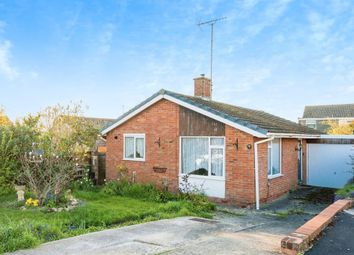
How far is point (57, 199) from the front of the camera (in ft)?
38.3

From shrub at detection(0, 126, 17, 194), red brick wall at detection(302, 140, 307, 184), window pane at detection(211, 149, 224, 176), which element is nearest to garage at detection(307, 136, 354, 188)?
red brick wall at detection(302, 140, 307, 184)

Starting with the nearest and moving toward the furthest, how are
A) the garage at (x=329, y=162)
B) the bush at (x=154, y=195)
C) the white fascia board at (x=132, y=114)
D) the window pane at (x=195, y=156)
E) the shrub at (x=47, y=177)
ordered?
the shrub at (x=47, y=177) → the bush at (x=154, y=195) → the window pane at (x=195, y=156) → the white fascia board at (x=132, y=114) → the garage at (x=329, y=162)

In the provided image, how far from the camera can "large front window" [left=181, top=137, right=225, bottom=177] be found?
1369 cm

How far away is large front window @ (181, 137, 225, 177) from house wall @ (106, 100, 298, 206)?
0.31 meters

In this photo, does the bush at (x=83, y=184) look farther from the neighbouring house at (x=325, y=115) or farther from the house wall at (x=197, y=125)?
the neighbouring house at (x=325, y=115)

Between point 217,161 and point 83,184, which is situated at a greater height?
point 217,161

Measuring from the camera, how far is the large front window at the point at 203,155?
13.7 meters

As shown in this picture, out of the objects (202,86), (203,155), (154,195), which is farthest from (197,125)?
(202,86)

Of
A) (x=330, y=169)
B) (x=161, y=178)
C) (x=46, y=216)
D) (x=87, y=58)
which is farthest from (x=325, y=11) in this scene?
(x=46, y=216)

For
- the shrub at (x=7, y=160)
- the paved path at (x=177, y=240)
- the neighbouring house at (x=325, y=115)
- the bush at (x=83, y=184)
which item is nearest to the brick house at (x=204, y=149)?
the bush at (x=83, y=184)

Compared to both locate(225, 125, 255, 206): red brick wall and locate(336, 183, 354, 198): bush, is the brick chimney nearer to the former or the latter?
locate(225, 125, 255, 206): red brick wall

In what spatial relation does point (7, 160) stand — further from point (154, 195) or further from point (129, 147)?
point (154, 195)

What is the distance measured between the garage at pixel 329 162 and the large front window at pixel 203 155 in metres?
8.69

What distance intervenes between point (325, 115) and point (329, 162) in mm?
31865
